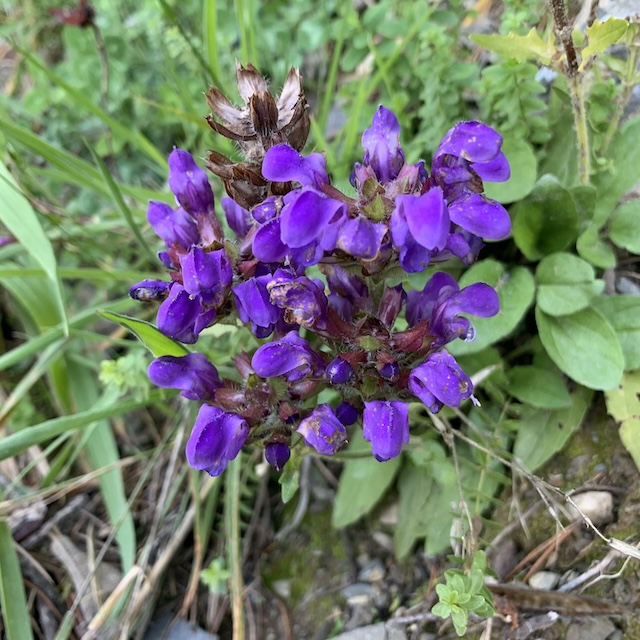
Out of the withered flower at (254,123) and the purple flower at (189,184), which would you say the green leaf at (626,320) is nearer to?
the withered flower at (254,123)

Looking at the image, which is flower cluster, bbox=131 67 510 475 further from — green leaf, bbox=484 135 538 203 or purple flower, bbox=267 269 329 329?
green leaf, bbox=484 135 538 203

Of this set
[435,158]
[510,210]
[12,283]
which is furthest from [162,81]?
[435,158]

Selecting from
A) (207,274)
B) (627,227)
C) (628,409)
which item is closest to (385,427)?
(207,274)

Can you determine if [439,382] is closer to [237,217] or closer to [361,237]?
[361,237]

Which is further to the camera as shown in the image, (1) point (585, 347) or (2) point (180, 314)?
(1) point (585, 347)

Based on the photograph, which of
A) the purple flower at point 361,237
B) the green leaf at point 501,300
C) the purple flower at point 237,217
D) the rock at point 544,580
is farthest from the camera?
the green leaf at point 501,300

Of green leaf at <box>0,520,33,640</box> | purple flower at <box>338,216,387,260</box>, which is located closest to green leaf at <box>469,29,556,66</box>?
purple flower at <box>338,216,387,260</box>

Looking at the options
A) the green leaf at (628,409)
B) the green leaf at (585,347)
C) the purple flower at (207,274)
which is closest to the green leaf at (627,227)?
the green leaf at (585,347)
